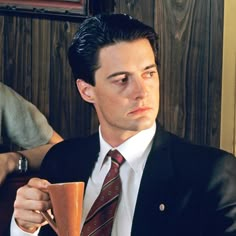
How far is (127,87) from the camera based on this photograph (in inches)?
52.8

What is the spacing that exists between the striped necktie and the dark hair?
0.88 ft

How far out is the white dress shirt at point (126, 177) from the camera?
4.35ft

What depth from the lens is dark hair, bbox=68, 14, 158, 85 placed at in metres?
1.39

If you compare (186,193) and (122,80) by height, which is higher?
(122,80)

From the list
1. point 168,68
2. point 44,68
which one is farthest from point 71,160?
point 168,68

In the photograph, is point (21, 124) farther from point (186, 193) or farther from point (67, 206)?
point (67, 206)

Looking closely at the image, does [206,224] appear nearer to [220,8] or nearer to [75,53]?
[75,53]

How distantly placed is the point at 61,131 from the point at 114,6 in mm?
520

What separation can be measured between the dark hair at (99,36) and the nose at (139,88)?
0.38 ft

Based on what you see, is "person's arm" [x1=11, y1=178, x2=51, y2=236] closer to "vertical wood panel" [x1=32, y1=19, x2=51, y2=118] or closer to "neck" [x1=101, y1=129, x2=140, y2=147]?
"neck" [x1=101, y1=129, x2=140, y2=147]

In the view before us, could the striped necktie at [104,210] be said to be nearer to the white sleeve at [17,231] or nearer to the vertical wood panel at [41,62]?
the white sleeve at [17,231]

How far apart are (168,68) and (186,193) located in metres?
0.99

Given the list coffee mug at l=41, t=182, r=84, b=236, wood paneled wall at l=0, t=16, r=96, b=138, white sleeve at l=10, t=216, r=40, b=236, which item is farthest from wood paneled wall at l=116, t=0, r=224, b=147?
coffee mug at l=41, t=182, r=84, b=236

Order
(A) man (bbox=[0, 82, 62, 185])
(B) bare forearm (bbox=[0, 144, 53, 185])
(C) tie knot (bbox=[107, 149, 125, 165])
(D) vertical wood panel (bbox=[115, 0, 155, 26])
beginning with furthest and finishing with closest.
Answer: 1. (D) vertical wood panel (bbox=[115, 0, 155, 26])
2. (A) man (bbox=[0, 82, 62, 185])
3. (B) bare forearm (bbox=[0, 144, 53, 185])
4. (C) tie knot (bbox=[107, 149, 125, 165])
